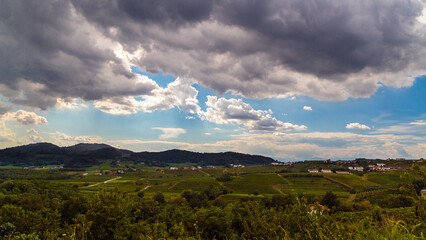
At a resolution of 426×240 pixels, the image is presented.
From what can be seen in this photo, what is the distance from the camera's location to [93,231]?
19.5m

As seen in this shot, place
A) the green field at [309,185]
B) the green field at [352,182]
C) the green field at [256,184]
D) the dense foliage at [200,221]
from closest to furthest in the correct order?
1. the dense foliage at [200,221]
2. the green field at [309,185]
3. the green field at [352,182]
4. the green field at [256,184]

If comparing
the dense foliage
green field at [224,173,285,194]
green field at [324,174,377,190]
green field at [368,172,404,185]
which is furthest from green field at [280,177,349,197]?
the dense foliage

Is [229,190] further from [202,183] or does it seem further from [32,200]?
[32,200]

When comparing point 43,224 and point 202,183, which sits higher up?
point 43,224

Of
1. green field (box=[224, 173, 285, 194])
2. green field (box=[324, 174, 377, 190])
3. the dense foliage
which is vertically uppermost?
the dense foliage

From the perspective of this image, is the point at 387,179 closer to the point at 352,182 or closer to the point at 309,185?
the point at 352,182

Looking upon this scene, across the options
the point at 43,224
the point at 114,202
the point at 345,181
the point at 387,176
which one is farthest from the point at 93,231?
the point at 387,176

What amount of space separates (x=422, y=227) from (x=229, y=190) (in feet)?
450

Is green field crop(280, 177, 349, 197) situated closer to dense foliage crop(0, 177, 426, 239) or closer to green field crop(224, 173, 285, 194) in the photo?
green field crop(224, 173, 285, 194)

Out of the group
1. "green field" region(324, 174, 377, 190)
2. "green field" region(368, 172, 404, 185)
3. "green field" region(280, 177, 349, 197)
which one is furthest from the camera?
"green field" region(368, 172, 404, 185)

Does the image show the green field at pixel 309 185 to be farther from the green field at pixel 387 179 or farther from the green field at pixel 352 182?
the green field at pixel 387 179

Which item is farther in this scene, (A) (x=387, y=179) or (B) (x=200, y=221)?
(A) (x=387, y=179)

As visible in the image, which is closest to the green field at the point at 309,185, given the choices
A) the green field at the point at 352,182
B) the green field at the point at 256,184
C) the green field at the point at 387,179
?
the green field at the point at 352,182

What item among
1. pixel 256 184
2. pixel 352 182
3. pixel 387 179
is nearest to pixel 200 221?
pixel 256 184
